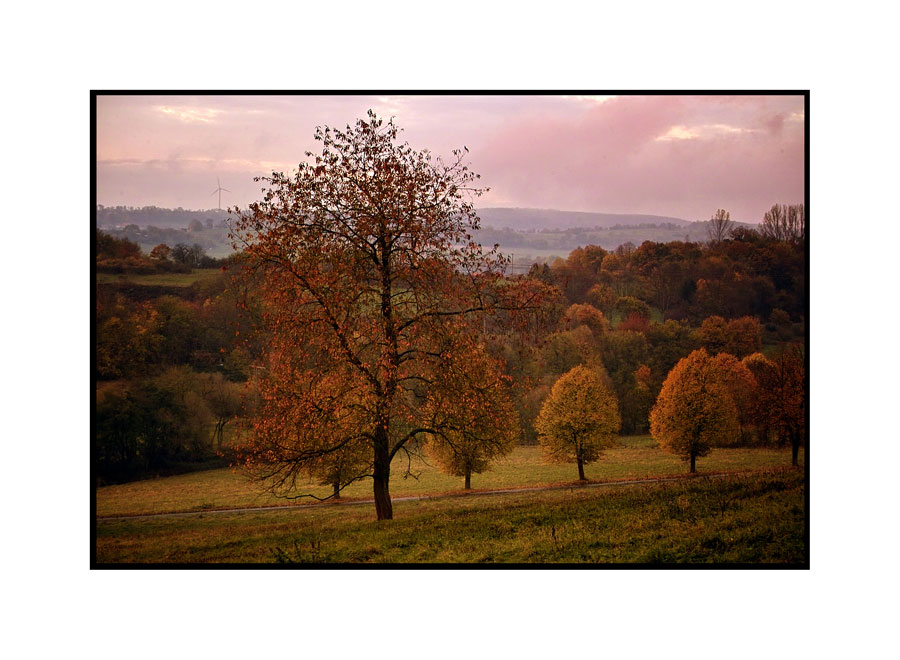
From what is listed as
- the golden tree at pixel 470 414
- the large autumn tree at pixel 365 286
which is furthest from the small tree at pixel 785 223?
the golden tree at pixel 470 414

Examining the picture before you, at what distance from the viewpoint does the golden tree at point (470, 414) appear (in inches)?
316

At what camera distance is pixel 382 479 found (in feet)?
26.8

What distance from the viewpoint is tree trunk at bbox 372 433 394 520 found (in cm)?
808

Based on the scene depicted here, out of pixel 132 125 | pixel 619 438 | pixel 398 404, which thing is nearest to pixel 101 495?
pixel 398 404

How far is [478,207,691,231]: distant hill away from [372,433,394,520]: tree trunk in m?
3.12

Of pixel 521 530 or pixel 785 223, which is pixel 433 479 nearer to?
pixel 521 530

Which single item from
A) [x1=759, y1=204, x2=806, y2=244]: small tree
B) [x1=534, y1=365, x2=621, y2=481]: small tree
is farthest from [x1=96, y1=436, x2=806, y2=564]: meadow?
[x1=759, y1=204, x2=806, y2=244]: small tree

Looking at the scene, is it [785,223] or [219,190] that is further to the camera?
[785,223]

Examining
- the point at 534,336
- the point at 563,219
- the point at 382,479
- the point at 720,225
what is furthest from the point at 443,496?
the point at 720,225

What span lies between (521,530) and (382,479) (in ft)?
6.01

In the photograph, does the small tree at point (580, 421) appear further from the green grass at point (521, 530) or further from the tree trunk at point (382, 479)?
the tree trunk at point (382, 479)

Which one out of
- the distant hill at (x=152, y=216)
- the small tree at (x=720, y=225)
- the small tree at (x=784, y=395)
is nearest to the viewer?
the distant hill at (x=152, y=216)

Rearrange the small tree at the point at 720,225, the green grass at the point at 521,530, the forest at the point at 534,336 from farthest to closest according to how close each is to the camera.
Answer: the small tree at the point at 720,225, the forest at the point at 534,336, the green grass at the point at 521,530

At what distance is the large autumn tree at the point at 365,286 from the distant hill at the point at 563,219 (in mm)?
508
